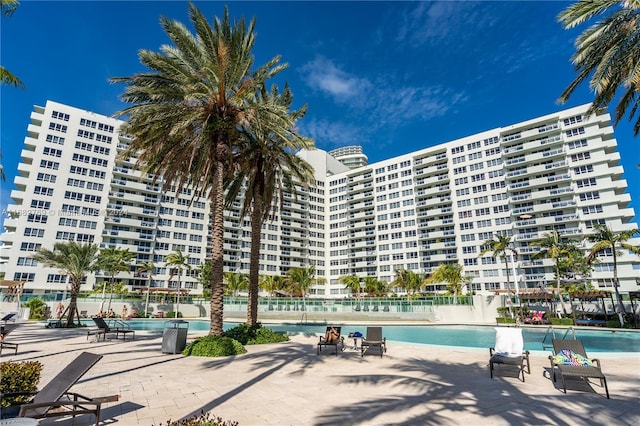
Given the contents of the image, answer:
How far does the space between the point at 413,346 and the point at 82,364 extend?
13.3 meters

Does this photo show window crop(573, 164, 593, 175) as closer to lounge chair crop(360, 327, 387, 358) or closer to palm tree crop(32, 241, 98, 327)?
lounge chair crop(360, 327, 387, 358)

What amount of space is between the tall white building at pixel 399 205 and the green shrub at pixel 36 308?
71.3ft

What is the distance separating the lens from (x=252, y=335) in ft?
51.8

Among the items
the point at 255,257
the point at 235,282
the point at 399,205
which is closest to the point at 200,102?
the point at 255,257

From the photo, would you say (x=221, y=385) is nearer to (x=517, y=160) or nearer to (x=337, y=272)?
(x=517, y=160)

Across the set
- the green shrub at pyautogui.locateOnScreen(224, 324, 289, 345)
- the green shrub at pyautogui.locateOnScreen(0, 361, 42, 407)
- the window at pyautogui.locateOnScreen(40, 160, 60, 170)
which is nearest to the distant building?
the window at pyautogui.locateOnScreen(40, 160, 60, 170)

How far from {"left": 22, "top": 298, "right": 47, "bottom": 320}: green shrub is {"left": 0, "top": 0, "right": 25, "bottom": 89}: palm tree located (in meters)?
33.1

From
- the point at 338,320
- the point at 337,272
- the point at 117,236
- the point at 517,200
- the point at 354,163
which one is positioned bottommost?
the point at 338,320

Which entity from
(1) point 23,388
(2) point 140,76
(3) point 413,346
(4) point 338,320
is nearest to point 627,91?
(3) point 413,346

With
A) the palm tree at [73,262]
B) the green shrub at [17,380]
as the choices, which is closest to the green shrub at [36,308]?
the palm tree at [73,262]

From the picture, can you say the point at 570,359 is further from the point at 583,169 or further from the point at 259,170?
the point at 583,169

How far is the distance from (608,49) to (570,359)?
13634 mm

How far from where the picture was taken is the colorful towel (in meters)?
A: 7.98

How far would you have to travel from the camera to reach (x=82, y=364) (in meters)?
5.53
